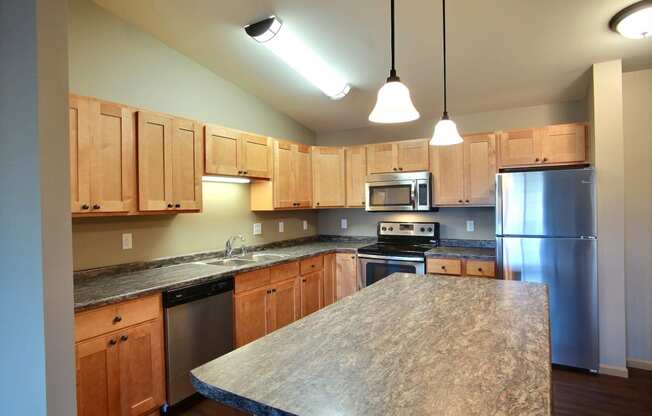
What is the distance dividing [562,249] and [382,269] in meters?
1.61

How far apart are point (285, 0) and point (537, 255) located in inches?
108

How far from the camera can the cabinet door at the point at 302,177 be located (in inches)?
159

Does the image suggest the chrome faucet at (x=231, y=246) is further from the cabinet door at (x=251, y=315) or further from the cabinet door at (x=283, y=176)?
the cabinet door at (x=251, y=315)

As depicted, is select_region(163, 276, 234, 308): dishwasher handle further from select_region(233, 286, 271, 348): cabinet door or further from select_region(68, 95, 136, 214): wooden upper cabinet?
select_region(68, 95, 136, 214): wooden upper cabinet

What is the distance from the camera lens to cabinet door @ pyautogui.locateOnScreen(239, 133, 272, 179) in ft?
10.9

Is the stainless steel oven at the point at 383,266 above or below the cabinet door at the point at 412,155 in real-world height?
below

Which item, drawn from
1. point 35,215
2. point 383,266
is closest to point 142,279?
point 35,215

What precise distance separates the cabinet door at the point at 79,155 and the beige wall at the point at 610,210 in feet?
12.0

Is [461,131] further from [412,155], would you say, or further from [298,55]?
[298,55]

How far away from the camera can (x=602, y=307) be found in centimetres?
292

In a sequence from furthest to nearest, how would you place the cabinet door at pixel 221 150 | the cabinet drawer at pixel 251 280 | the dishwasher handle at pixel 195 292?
the cabinet door at pixel 221 150
the cabinet drawer at pixel 251 280
the dishwasher handle at pixel 195 292

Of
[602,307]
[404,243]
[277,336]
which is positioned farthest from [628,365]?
[277,336]

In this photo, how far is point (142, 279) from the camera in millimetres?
2432

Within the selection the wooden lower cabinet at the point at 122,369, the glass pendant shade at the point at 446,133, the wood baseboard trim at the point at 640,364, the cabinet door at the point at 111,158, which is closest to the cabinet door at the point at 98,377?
the wooden lower cabinet at the point at 122,369
